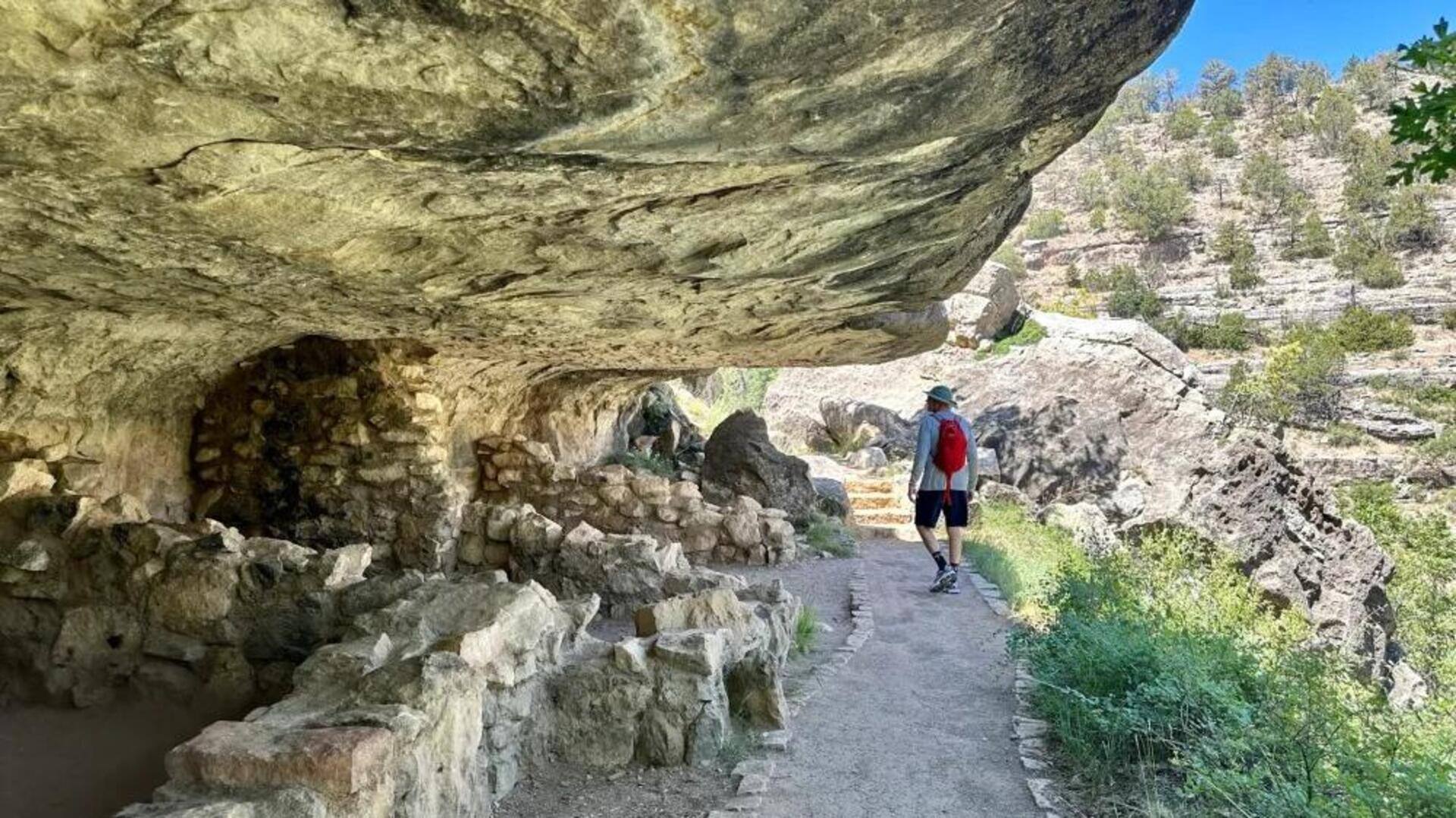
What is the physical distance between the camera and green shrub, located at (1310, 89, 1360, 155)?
141 feet

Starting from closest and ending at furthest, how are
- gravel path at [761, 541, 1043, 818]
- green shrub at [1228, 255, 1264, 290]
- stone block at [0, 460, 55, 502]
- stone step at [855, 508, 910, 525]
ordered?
gravel path at [761, 541, 1043, 818] → stone block at [0, 460, 55, 502] → stone step at [855, 508, 910, 525] → green shrub at [1228, 255, 1264, 290]

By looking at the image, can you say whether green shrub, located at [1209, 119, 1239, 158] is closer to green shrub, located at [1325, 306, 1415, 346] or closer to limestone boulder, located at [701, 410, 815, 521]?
green shrub, located at [1325, 306, 1415, 346]

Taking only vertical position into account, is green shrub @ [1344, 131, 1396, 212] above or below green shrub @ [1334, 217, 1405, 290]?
above

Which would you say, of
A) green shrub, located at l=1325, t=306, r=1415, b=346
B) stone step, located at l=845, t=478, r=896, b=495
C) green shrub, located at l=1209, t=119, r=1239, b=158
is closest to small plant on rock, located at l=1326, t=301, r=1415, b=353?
green shrub, located at l=1325, t=306, r=1415, b=346

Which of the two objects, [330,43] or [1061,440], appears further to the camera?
[1061,440]

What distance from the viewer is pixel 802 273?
181 inches

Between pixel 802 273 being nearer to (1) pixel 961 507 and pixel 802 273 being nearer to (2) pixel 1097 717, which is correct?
(2) pixel 1097 717

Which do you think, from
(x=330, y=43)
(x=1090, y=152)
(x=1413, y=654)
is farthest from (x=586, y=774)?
(x=1090, y=152)

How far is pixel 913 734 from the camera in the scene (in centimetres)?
443

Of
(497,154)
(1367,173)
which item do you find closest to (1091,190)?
(1367,173)

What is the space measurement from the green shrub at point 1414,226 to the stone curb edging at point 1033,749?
127 ft

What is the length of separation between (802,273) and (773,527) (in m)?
4.55

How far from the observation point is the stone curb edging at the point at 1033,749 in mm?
3549

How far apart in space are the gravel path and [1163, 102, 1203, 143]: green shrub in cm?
5169
